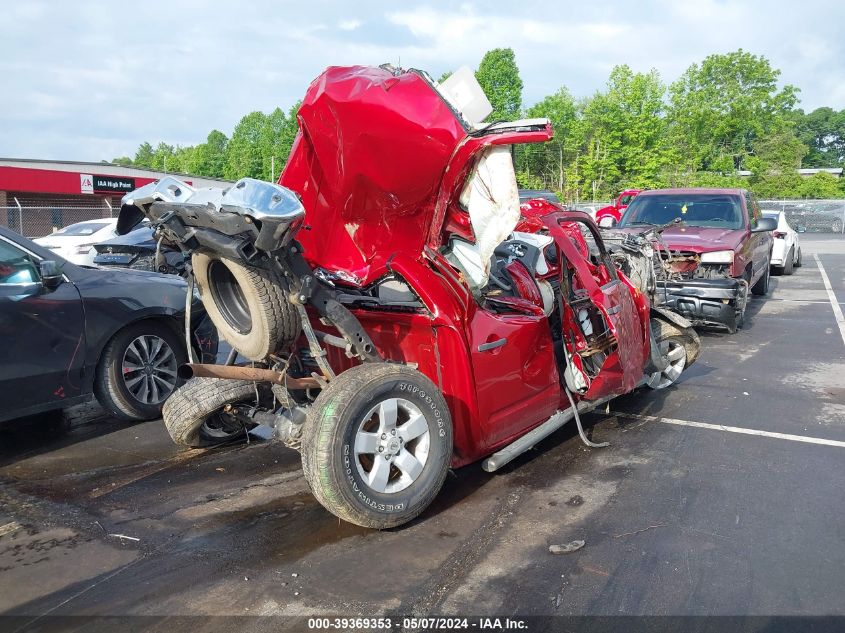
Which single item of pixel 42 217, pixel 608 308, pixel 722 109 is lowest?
pixel 608 308

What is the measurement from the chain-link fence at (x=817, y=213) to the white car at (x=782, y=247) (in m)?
25.3

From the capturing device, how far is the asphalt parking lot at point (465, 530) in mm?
3178

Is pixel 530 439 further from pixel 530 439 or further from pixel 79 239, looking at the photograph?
pixel 79 239

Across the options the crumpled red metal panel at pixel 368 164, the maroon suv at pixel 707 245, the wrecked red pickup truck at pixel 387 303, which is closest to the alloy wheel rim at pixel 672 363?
the wrecked red pickup truck at pixel 387 303

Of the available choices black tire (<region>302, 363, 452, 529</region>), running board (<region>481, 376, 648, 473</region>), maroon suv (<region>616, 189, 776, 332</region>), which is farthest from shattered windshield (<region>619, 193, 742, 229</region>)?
black tire (<region>302, 363, 452, 529</region>)

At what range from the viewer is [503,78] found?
59.2 metres

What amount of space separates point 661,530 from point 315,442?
6.43ft

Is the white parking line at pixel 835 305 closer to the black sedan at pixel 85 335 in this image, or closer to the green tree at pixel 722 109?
the black sedan at pixel 85 335

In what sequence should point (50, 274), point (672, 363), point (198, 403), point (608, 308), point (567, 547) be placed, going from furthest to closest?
point (672, 363), point (50, 274), point (608, 308), point (198, 403), point (567, 547)

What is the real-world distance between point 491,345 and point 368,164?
1.31 m

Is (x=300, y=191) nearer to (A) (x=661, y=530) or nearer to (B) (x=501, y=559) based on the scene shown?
(B) (x=501, y=559)

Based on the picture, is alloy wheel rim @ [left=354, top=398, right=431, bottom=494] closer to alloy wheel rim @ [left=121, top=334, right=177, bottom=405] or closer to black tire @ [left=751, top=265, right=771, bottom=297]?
alloy wheel rim @ [left=121, top=334, right=177, bottom=405]

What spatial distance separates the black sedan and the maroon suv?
5.66 m

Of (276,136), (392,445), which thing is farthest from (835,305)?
(276,136)
